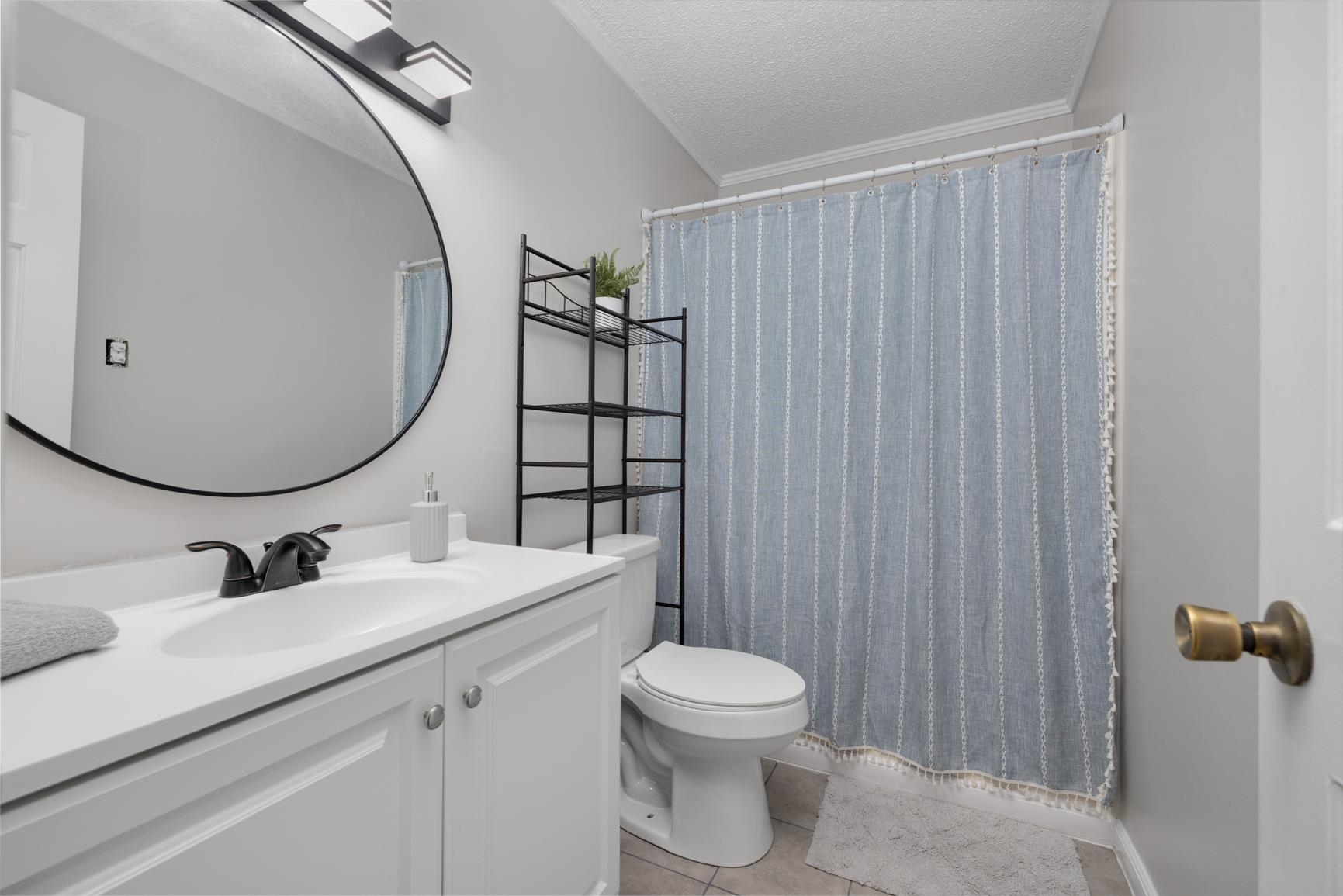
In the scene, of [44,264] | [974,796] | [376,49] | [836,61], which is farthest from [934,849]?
[836,61]

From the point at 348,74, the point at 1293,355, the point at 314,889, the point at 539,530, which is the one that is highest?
the point at 348,74

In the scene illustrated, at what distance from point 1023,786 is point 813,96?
7.94 ft

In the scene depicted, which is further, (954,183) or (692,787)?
(954,183)

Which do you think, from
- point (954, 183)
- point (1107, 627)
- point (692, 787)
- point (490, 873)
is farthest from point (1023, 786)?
point (954, 183)

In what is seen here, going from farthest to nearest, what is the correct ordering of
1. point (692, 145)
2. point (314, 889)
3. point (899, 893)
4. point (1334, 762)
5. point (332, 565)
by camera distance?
1. point (692, 145)
2. point (899, 893)
3. point (332, 565)
4. point (314, 889)
5. point (1334, 762)

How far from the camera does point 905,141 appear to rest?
2482 millimetres

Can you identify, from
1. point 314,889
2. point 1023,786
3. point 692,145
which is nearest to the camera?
point 314,889

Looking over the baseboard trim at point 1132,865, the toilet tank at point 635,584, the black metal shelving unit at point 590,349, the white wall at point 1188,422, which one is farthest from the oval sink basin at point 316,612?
the baseboard trim at point 1132,865

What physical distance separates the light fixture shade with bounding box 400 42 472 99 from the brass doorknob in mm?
1513

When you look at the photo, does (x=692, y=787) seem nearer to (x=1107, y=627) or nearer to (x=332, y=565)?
(x=332, y=565)

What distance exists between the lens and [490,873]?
0.86m

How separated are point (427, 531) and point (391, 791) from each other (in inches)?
21.0

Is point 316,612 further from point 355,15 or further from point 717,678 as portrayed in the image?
point 355,15

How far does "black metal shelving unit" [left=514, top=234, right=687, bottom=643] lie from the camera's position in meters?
1.56
